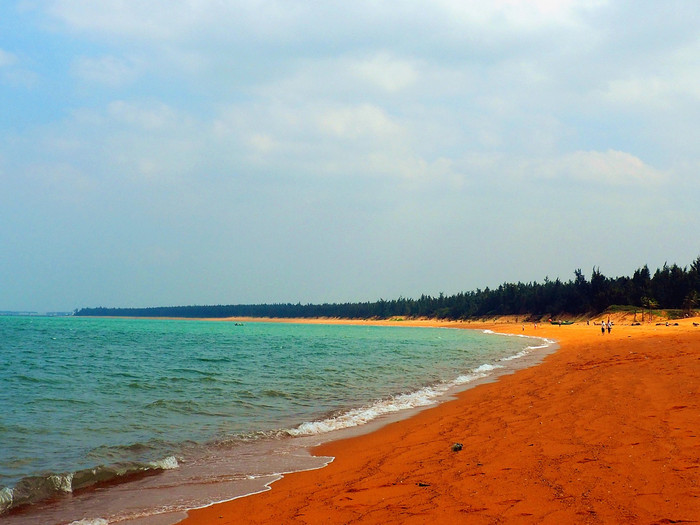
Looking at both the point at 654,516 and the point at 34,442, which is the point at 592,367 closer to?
the point at 654,516

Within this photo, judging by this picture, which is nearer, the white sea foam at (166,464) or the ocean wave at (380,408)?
the white sea foam at (166,464)

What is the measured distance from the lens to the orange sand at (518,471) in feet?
17.0

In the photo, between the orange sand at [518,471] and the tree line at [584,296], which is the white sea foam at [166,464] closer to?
the orange sand at [518,471]

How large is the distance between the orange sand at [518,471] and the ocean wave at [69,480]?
9.16 ft

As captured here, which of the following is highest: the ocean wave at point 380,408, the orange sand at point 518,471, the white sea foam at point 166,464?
the orange sand at point 518,471

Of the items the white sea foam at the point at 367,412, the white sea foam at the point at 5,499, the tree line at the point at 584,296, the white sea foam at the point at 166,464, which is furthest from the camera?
the tree line at the point at 584,296

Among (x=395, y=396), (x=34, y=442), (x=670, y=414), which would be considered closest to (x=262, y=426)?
(x=34, y=442)

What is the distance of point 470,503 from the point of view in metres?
5.55

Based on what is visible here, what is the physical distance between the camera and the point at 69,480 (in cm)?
832

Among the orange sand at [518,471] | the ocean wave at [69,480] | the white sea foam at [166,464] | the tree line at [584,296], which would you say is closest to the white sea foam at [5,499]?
the ocean wave at [69,480]

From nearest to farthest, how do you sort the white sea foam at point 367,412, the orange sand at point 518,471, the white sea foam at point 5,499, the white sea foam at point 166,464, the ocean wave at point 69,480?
the orange sand at point 518,471 < the white sea foam at point 5,499 < the ocean wave at point 69,480 < the white sea foam at point 166,464 < the white sea foam at point 367,412

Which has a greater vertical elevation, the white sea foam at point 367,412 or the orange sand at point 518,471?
the orange sand at point 518,471

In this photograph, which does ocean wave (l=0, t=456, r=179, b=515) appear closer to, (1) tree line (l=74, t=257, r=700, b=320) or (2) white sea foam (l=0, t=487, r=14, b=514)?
(2) white sea foam (l=0, t=487, r=14, b=514)

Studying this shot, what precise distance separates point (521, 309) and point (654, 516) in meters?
120
